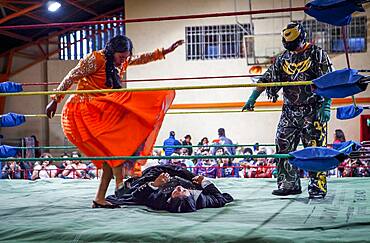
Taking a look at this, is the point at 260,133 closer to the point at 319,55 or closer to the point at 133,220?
the point at 319,55

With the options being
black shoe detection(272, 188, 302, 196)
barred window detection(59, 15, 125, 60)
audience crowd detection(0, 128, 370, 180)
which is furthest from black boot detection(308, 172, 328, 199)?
barred window detection(59, 15, 125, 60)

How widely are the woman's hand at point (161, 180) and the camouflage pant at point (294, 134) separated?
784mm

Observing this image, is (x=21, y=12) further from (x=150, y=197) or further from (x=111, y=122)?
(x=150, y=197)

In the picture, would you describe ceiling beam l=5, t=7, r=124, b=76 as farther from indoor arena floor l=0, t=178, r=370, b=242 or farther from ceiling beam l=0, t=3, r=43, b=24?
indoor arena floor l=0, t=178, r=370, b=242

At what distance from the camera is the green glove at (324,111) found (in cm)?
289

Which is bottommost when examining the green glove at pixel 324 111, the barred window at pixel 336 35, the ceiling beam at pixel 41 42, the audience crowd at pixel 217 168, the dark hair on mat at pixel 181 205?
the audience crowd at pixel 217 168

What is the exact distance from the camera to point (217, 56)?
10070mm

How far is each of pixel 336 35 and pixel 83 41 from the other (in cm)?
729

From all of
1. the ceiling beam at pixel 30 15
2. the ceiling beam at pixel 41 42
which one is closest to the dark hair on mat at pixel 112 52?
the ceiling beam at pixel 30 15

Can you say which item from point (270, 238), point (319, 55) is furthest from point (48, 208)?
point (319, 55)

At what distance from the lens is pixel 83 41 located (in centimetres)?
1378

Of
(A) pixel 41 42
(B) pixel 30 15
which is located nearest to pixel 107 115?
(B) pixel 30 15

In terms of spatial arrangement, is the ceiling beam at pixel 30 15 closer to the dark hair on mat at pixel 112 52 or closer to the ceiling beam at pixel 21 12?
the ceiling beam at pixel 21 12

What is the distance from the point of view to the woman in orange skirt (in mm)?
2574
